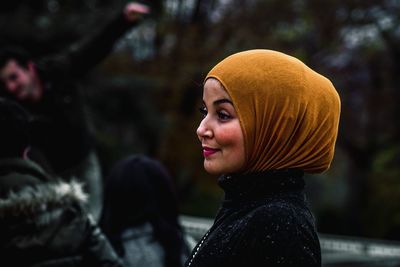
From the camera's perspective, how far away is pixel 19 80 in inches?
181

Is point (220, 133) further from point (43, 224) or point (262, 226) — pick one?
point (43, 224)

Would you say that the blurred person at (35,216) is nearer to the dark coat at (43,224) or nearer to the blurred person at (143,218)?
the dark coat at (43,224)

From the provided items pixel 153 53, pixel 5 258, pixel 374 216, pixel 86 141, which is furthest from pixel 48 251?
pixel 374 216

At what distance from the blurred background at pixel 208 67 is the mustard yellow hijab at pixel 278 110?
784 cm

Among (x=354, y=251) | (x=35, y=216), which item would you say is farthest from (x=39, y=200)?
(x=354, y=251)

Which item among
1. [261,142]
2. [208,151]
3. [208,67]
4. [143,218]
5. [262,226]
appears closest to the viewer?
[262,226]

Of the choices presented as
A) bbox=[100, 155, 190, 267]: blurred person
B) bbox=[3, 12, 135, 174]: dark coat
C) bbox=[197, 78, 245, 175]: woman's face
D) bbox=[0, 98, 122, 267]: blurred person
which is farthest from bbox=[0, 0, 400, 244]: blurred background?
bbox=[197, 78, 245, 175]: woman's face

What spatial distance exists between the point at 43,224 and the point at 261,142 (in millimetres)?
1372

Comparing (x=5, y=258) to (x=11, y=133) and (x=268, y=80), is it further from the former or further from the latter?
(x=268, y=80)

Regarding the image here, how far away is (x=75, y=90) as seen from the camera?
491cm

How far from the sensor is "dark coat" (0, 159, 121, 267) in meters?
2.82

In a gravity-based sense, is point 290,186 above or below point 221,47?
above

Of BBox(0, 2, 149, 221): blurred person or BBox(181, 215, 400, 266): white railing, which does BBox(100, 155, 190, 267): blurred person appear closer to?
BBox(0, 2, 149, 221): blurred person

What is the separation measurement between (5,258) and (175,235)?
1040 mm
